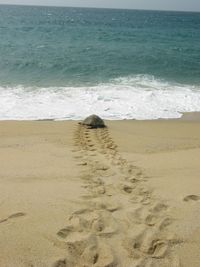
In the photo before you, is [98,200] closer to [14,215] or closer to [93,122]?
[14,215]

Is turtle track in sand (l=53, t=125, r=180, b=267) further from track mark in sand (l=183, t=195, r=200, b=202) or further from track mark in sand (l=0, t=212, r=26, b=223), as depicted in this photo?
track mark in sand (l=0, t=212, r=26, b=223)

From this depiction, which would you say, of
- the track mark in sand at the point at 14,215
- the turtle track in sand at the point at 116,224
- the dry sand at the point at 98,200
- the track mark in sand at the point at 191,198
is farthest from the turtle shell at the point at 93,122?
the track mark in sand at the point at 14,215

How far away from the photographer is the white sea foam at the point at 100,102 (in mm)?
9219

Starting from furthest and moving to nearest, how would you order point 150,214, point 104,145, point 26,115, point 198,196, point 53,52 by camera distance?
point 53,52 → point 26,115 → point 104,145 → point 198,196 → point 150,214

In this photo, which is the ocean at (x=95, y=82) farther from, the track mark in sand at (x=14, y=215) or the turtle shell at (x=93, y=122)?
the track mark in sand at (x=14, y=215)

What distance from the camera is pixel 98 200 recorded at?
4.48 meters

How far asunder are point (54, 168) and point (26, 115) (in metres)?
3.75

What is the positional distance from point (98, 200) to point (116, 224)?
538 millimetres

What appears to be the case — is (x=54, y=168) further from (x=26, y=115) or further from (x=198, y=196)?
(x=26, y=115)

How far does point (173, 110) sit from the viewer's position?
9.97 meters

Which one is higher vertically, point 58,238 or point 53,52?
point 53,52

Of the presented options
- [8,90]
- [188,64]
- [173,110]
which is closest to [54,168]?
[173,110]

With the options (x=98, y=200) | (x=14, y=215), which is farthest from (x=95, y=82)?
(x=14, y=215)

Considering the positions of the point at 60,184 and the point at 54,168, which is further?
the point at 54,168
